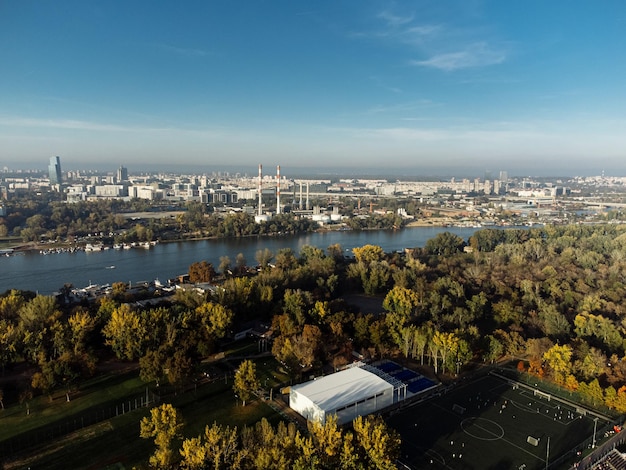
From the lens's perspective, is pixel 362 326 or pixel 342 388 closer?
pixel 342 388

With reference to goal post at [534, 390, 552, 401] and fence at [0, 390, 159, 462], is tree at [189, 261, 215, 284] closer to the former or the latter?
fence at [0, 390, 159, 462]

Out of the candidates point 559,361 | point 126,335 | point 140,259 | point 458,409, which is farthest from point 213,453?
point 140,259

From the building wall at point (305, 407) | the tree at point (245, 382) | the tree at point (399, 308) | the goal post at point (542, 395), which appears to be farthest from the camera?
the tree at point (399, 308)

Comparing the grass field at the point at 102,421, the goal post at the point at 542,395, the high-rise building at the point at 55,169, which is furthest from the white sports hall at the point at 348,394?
the high-rise building at the point at 55,169

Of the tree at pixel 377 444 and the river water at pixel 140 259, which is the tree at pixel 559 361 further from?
the river water at pixel 140 259

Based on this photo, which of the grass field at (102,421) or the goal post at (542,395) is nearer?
the grass field at (102,421)

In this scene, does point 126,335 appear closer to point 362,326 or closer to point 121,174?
point 362,326
